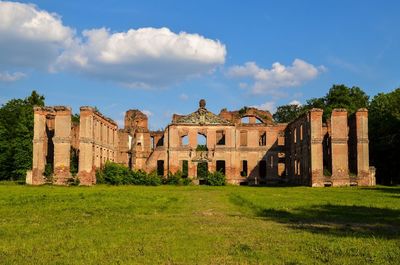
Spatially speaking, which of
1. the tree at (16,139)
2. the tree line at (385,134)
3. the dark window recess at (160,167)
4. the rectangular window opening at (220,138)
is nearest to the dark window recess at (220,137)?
the rectangular window opening at (220,138)

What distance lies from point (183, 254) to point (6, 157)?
56.3 m

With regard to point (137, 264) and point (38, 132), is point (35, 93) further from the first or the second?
point (137, 264)

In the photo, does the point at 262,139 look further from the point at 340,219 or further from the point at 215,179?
the point at 340,219

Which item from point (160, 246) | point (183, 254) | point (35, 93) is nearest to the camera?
point (183, 254)

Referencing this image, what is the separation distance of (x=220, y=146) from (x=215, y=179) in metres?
5.16

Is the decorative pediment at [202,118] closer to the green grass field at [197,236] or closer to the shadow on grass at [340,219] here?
the shadow on grass at [340,219]

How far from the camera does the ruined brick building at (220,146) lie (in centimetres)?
4569

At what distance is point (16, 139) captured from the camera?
59.1m

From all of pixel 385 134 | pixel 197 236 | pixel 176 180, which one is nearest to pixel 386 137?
pixel 385 134

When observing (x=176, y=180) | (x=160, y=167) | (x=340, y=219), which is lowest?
(x=340, y=219)

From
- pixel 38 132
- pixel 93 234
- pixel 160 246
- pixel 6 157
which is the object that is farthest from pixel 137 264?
pixel 6 157

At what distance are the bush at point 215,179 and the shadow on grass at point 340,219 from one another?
31401 mm

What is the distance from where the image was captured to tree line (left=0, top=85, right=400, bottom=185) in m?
53.8

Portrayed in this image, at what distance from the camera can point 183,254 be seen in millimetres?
9562
